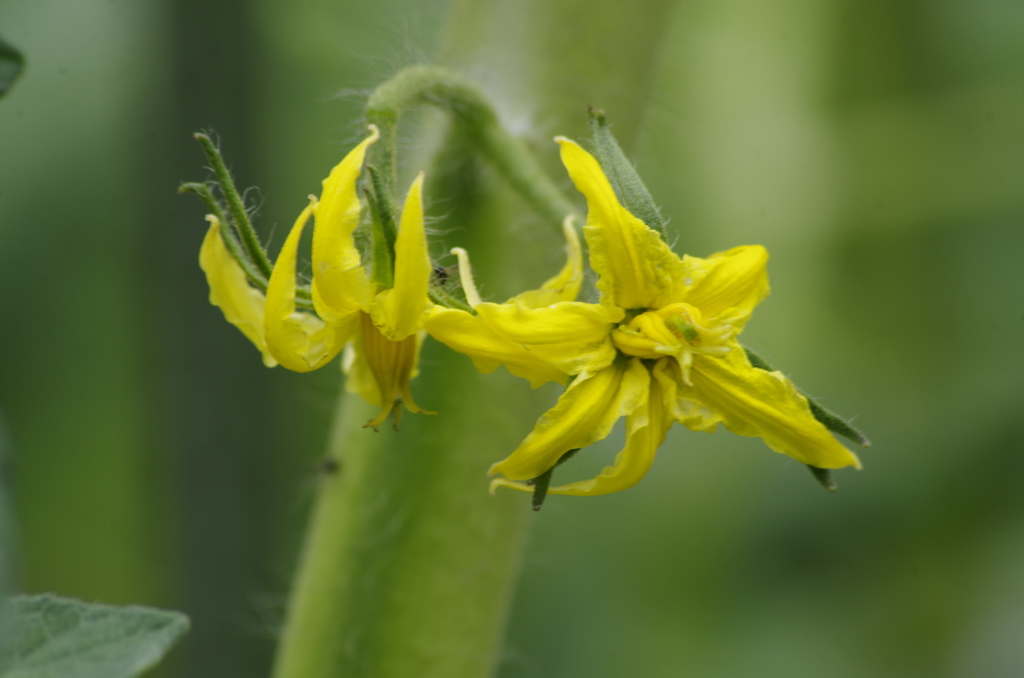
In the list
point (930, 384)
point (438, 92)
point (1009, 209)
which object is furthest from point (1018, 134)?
point (438, 92)

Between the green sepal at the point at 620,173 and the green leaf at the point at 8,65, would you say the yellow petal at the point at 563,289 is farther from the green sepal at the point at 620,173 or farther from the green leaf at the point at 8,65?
the green leaf at the point at 8,65

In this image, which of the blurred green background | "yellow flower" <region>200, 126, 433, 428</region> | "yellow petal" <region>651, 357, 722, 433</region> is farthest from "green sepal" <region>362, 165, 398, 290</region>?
the blurred green background

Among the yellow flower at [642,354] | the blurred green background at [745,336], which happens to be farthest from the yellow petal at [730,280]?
the blurred green background at [745,336]

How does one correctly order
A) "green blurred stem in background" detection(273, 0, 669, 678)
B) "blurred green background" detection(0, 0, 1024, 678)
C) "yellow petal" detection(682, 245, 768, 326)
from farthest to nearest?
1. "blurred green background" detection(0, 0, 1024, 678)
2. "green blurred stem in background" detection(273, 0, 669, 678)
3. "yellow petal" detection(682, 245, 768, 326)

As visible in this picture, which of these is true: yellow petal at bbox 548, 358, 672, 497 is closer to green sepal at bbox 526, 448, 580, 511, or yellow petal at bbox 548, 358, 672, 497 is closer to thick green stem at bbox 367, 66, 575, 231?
green sepal at bbox 526, 448, 580, 511

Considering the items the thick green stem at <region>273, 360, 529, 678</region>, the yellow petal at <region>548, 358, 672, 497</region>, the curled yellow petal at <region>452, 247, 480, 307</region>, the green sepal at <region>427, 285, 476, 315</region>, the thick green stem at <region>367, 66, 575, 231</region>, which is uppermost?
the thick green stem at <region>367, 66, 575, 231</region>

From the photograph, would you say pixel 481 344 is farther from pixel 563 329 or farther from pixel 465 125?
pixel 465 125

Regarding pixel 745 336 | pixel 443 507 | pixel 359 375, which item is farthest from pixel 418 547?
pixel 745 336
